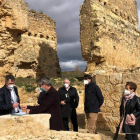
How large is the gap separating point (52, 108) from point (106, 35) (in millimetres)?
10715

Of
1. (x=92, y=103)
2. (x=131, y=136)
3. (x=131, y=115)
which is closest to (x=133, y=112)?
(x=131, y=115)

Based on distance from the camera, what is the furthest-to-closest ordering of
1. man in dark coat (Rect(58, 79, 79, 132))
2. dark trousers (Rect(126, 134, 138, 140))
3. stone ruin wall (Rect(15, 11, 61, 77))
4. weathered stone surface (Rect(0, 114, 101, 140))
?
stone ruin wall (Rect(15, 11, 61, 77)), man in dark coat (Rect(58, 79, 79, 132)), dark trousers (Rect(126, 134, 138, 140)), weathered stone surface (Rect(0, 114, 101, 140))

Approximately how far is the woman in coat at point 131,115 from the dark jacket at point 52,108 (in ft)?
3.90

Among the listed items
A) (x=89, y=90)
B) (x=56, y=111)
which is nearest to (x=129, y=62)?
(x=89, y=90)

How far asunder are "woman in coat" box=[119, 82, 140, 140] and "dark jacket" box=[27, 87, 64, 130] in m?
1.19

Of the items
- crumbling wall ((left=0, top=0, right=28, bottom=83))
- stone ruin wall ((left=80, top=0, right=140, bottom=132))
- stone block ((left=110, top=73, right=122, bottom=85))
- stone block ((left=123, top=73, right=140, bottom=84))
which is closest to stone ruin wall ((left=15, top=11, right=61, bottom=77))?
stone ruin wall ((left=80, top=0, right=140, bottom=132))

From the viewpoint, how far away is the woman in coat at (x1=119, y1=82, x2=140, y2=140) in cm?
384

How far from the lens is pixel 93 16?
13.1 meters

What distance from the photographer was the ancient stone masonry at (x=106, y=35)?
42.7 feet

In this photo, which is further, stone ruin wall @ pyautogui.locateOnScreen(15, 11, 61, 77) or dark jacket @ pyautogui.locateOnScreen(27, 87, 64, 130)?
stone ruin wall @ pyautogui.locateOnScreen(15, 11, 61, 77)

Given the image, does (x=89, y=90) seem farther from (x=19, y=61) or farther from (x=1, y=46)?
(x=19, y=61)

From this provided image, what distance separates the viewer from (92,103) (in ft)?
15.6

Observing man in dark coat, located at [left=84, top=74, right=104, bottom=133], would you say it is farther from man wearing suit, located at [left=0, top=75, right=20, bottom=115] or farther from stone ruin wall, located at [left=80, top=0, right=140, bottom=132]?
stone ruin wall, located at [left=80, top=0, right=140, bottom=132]

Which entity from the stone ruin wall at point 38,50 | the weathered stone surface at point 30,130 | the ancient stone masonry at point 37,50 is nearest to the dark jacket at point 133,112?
the weathered stone surface at point 30,130
